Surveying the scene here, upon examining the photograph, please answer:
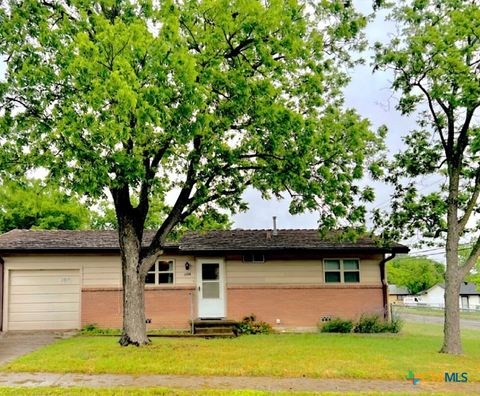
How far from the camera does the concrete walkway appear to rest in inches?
330

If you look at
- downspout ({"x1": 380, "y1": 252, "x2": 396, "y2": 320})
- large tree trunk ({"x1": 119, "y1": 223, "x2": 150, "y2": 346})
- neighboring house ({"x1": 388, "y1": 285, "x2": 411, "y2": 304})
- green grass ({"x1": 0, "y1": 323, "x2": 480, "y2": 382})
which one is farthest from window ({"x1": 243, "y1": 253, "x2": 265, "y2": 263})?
neighboring house ({"x1": 388, "y1": 285, "x2": 411, "y2": 304})

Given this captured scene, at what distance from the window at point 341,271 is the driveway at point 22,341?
9.63 m

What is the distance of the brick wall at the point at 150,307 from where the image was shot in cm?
1759

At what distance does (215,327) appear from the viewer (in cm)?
1658

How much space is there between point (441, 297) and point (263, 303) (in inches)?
2937

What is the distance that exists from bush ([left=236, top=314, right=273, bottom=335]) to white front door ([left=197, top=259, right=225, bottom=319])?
970mm

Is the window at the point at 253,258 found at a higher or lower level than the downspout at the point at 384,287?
higher

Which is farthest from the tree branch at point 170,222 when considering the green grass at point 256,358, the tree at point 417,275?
the tree at point 417,275

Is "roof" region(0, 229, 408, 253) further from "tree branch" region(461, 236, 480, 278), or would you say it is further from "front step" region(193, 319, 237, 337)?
"tree branch" region(461, 236, 480, 278)

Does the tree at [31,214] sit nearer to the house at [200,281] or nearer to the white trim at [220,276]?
the house at [200,281]

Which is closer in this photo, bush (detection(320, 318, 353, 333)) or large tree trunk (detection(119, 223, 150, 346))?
large tree trunk (detection(119, 223, 150, 346))

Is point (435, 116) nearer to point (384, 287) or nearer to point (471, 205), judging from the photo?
point (471, 205)

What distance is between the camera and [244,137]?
1325 cm

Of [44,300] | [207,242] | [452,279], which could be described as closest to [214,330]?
[207,242]
